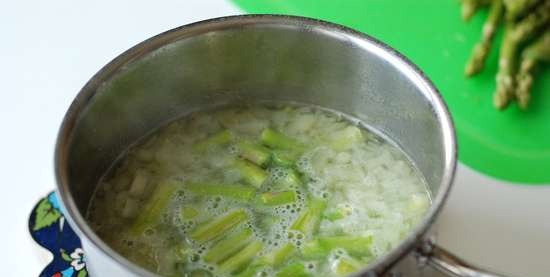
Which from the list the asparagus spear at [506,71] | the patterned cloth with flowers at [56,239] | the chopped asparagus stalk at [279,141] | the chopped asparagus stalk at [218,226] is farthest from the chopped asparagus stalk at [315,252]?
the asparagus spear at [506,71]

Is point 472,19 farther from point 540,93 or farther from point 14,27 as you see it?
point 14,27

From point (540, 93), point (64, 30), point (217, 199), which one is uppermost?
point (540, 93)

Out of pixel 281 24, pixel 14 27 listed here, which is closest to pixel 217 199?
pixel 281 24

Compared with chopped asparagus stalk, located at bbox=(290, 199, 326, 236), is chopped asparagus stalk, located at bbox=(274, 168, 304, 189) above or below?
above

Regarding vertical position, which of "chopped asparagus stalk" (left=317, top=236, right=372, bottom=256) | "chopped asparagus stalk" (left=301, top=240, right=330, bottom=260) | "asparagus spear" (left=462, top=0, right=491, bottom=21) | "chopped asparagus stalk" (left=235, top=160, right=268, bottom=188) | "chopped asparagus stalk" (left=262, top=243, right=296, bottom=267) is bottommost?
"chopped asparagus stalk" (left=262, top=243, right=296, bottom=267)

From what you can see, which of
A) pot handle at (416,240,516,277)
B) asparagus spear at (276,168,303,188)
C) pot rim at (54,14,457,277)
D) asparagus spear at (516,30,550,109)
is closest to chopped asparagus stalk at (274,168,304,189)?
asparagus spear at (276,168,303,188)

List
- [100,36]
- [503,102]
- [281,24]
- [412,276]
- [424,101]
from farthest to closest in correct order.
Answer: [100,36], [503,102], [281,24], [424,101], [412,276]

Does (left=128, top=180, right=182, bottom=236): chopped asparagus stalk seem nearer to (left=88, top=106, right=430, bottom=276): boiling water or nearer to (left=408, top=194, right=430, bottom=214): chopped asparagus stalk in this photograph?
(left=88, top=106, right=430, bottom=276): boiling water
